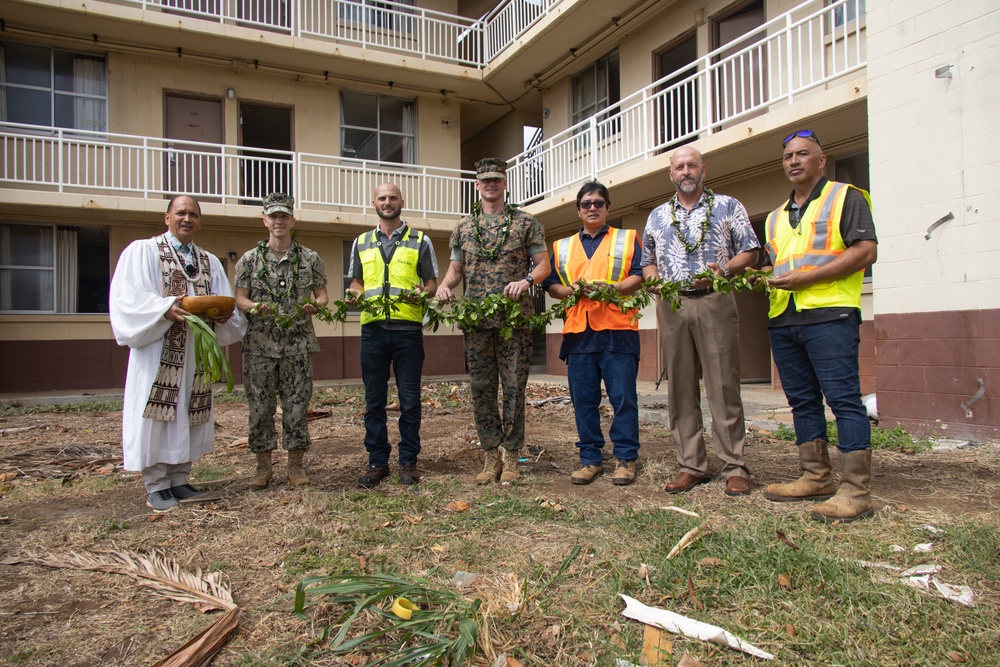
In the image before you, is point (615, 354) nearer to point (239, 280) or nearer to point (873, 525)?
point (873, 525)

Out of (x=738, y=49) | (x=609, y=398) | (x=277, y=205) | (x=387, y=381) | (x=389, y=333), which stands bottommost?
(x=609, y=398)

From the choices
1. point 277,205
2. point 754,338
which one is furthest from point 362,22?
point 277,205

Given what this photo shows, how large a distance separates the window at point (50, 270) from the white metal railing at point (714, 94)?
8746mm

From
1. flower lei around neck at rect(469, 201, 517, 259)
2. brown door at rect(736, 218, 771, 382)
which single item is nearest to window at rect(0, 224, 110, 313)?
flower lei around neck at rect(469, 201, 517, 259)

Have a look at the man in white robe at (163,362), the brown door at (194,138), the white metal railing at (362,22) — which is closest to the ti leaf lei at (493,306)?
the man in white robe at (163,362)

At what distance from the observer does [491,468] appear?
433 cm

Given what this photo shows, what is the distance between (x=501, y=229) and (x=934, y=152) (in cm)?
398

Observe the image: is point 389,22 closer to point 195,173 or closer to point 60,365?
point 195,173

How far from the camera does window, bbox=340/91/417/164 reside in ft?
48.0

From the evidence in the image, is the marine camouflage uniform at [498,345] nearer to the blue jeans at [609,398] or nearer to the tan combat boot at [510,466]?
the tan combat boot at [510,466]

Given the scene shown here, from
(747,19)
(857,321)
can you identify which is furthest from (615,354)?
(747,19)

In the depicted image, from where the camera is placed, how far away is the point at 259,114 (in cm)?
1415

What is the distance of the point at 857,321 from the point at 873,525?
1.03 metres

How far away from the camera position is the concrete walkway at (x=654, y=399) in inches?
266
